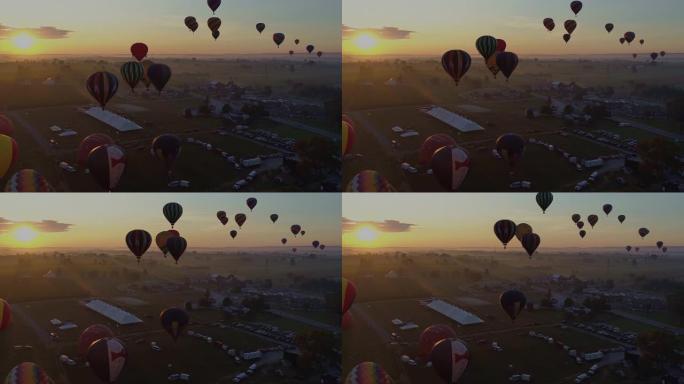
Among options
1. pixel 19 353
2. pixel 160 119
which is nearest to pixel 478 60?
pixel 160 119

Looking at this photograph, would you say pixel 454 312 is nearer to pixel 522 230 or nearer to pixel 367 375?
pixel 522 230

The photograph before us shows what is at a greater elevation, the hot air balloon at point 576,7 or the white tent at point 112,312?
the hot air balloon at point 576,7

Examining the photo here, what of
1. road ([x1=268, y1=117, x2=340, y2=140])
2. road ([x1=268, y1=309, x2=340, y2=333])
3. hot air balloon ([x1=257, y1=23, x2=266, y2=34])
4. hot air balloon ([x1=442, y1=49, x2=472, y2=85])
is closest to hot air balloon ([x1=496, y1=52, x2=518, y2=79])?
hot air balloon ([x1=442, y1=49, x2=472, y2=85])

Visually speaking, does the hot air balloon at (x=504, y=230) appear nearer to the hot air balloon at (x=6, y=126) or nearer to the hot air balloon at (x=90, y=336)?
the hot air balloon at (x=90, y=336)

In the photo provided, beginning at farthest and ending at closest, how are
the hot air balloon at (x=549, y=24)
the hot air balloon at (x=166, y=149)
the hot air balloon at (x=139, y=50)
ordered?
1. the hot air balloon at (x=549, y=24)
2. the hot air balloon at (x=139, y=50)
3. the hot air balloon at (x=166, y=149)

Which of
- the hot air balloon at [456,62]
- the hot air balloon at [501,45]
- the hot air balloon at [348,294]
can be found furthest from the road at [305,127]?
the hot air balloon at [501,45]

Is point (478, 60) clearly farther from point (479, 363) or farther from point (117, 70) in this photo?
point (117, 70)

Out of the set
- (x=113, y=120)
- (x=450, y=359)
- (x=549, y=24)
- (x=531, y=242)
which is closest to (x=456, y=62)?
(x=531, y=242)
